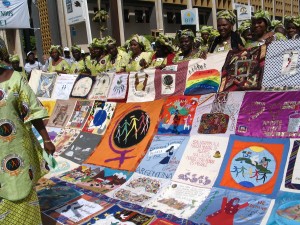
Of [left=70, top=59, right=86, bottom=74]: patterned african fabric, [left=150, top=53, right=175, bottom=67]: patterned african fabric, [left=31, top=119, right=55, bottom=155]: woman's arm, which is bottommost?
[left=31, top=119, right=55, bottom=155]: woman's arm

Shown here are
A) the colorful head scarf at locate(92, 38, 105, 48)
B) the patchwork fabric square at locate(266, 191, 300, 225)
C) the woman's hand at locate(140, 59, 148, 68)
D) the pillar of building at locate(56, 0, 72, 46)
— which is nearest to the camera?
the patchwork fabric square at locate(266, 191, 300, 225)

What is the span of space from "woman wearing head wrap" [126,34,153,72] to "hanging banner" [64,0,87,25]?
7.29 meters

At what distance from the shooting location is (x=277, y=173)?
343cm

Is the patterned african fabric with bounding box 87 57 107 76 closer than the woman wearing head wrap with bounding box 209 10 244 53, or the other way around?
the woman wearing head wrap with bounding box 209 10 244 53

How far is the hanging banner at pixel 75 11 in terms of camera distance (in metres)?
13.3

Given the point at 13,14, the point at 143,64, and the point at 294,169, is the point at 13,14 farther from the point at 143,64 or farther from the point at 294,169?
the point at 294,169

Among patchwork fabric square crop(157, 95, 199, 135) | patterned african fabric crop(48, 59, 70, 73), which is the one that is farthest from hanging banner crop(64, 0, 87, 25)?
patchwork fabric square crop(157, 95, 199, 135)

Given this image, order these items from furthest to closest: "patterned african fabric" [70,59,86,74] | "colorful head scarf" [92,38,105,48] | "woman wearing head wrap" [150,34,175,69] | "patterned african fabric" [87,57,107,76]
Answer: "patterned african fabric" [70,59,86,74] → "colorful head scarf" [92,38,105,48] → "patterned african fabric" [87,57,107,76] → "woman wearing head wrap" [150,34,175,69]

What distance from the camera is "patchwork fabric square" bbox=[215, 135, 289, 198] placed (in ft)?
11.3

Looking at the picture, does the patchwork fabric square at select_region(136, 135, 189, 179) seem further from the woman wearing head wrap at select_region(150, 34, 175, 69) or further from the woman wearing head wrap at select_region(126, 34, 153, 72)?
the woman wearing head wrap at select_region(150, 34, 175, 69)

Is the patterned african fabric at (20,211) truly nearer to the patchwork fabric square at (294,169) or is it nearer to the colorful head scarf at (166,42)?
the patchwork fabric square at (294,169)

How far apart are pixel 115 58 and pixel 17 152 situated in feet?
15.1

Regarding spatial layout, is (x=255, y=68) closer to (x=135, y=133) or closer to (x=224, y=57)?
(x=224, y=57)

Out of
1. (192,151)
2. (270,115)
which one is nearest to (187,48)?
(192,151)
